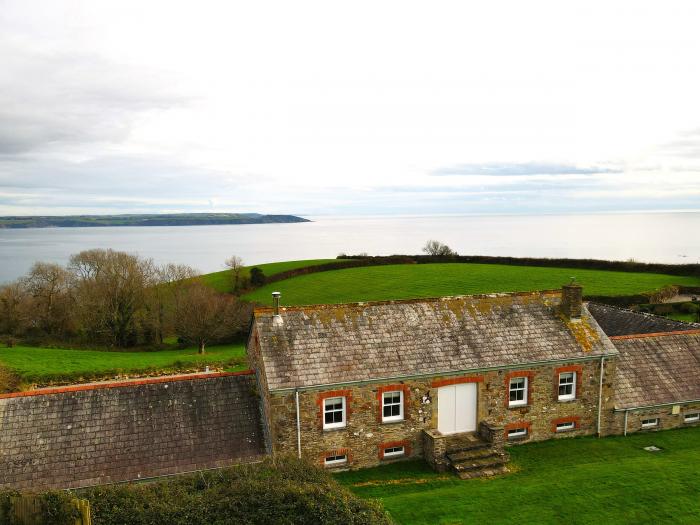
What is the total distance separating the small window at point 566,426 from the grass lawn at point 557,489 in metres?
0.84

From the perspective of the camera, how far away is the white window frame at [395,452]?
1927 cm

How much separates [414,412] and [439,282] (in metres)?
45.3

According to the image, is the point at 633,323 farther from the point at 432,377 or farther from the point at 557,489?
the point at 557,489

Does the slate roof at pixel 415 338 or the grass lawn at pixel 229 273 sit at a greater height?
the slate roof at pixel 415 338

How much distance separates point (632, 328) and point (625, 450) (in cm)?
1075

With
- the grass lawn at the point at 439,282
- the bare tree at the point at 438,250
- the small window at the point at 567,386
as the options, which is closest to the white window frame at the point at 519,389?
the small window at the point at 567,386

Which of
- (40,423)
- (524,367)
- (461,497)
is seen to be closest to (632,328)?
(524,367)

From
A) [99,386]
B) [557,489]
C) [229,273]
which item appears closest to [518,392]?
[557,489]

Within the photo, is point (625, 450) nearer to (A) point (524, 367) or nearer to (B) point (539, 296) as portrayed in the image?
(A) point (524, 367)

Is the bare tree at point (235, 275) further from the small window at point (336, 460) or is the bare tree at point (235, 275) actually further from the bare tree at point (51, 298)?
the small window at point (336, 460)

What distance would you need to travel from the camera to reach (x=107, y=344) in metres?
47.9

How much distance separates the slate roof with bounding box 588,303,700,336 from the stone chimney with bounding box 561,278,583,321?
8.31 m

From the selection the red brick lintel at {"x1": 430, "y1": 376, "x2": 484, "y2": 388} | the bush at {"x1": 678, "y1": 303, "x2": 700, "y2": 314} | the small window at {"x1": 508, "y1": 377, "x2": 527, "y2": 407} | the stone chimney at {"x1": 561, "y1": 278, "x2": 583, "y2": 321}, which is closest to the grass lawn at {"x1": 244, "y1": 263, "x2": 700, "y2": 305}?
the bush at {"x1": 678, "y1": 303, "x2": 700, "y2": 314}

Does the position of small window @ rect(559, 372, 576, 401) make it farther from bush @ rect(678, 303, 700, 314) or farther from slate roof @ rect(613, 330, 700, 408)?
bush @ rect(678, 303, 700, 314)
